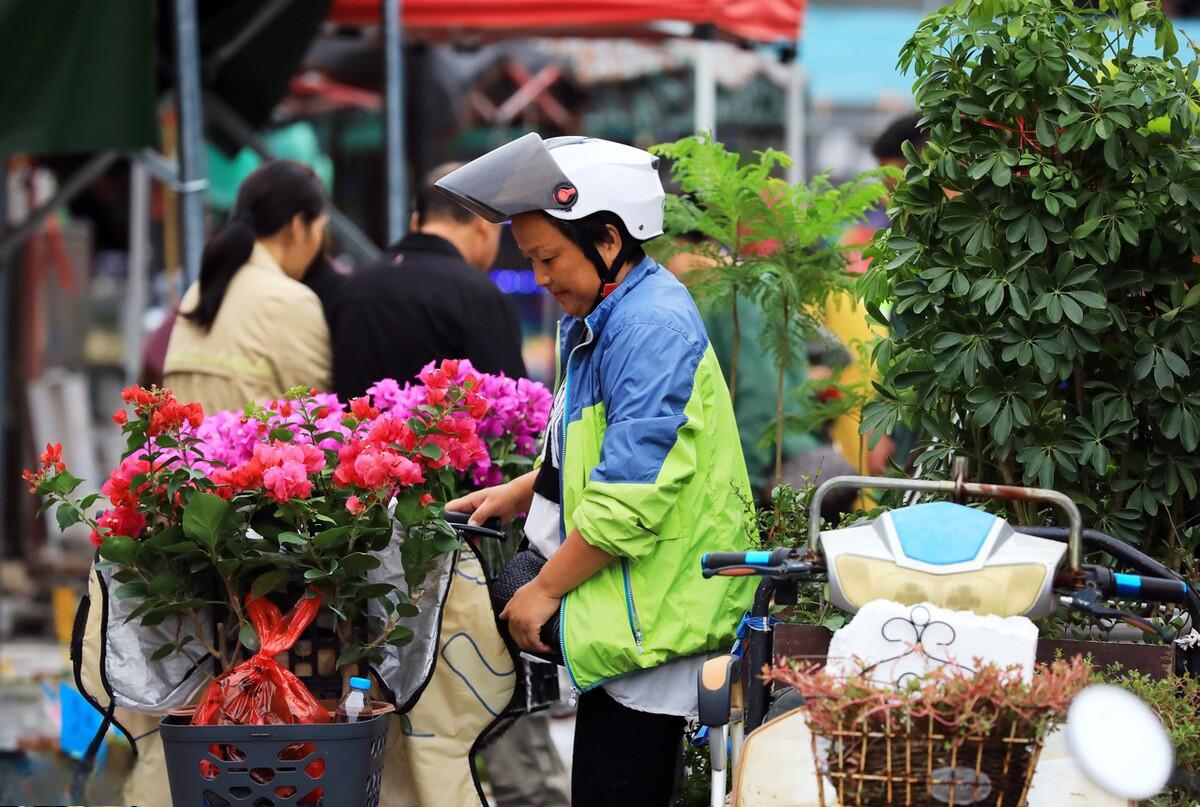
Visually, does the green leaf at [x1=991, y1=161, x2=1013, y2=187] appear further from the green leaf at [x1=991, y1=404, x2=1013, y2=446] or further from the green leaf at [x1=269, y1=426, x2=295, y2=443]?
the green leaf at [x1=269, y1=426, x2=295, y2=443]

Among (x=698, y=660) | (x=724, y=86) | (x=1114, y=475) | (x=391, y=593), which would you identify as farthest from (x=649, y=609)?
(x=724, y=86)

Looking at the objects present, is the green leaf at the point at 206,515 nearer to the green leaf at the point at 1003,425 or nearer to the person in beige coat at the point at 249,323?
the green leaf at the point at 1003,425

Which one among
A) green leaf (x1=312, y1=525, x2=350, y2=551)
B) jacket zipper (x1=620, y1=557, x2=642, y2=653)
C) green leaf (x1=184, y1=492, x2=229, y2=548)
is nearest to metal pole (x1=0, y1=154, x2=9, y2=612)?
green leaf (x1=184, y1=492, x2=229, y2=548)

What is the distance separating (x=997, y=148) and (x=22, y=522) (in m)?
8.87

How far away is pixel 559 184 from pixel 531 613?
0.93 metres

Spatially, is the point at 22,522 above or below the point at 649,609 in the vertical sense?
below

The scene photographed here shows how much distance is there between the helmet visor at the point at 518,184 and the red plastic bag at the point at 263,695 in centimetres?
100

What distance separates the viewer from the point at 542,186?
3.44 metres

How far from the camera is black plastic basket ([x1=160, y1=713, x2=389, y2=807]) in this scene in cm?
328

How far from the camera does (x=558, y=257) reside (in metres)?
3.53

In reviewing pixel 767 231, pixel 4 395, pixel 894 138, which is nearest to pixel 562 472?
pixel 767 231

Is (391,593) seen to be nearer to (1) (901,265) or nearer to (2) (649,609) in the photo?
(2) (649,609)

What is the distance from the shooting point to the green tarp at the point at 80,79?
19.8 ft

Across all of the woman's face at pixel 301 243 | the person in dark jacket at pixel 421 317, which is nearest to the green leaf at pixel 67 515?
the person in dark jacket at pixel 421 317
